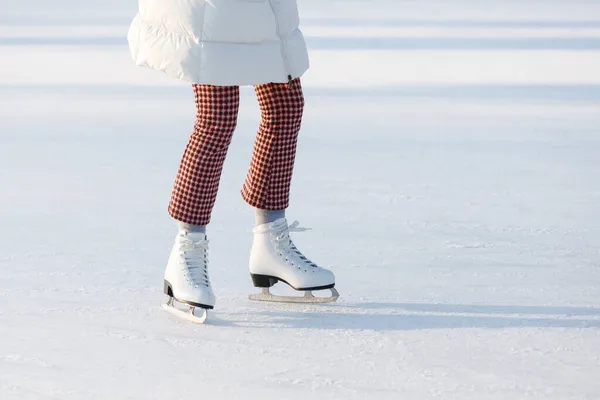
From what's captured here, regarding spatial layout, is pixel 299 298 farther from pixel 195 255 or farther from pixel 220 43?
pixel 220 43

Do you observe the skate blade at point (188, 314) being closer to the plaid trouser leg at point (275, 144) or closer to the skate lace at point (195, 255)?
the skate lace at point (195, 255)

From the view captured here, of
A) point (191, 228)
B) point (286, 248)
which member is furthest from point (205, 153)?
point (286, 248)

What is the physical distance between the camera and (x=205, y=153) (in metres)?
3.36

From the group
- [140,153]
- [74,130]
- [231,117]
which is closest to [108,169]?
[140,153]

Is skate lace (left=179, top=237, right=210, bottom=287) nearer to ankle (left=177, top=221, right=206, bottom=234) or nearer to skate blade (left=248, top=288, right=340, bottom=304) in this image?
ankle (left=177, top=221, right=206, bottom=234)

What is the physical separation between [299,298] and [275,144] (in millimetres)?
351

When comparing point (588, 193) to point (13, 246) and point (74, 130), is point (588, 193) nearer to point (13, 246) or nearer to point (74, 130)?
point (13, 246)

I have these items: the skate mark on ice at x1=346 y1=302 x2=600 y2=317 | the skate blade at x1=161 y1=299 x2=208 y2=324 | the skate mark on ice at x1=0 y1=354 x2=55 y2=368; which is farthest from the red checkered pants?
the skate mark on ice at x1=0 y1=354 x2=55 y2=368

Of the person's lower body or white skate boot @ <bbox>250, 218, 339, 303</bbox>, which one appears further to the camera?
white skate boot @ <bbox>250, 218, 339, 303</bbox>

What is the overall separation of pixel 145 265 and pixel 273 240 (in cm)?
43

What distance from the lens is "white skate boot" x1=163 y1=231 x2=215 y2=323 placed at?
10.9ft

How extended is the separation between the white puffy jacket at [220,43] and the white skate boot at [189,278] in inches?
15.0

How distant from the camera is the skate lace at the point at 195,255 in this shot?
3.39m

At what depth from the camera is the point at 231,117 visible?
3344 millimetres
